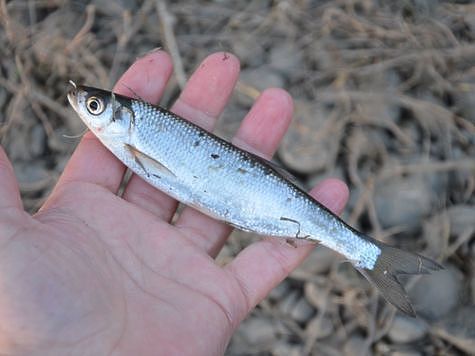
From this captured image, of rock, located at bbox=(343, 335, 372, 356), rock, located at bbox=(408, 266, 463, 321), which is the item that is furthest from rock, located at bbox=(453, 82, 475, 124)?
rock, located at bbox=(343, 335, 372, 356)

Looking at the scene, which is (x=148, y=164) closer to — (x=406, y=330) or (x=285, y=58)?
(x=285, y=58)

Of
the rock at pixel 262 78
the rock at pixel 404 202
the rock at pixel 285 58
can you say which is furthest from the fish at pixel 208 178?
the rock at pixel 285 58

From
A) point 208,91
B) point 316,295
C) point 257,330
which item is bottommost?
point 257,330

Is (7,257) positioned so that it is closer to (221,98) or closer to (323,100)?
(221,98)

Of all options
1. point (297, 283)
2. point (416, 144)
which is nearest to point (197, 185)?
point (297, 283)

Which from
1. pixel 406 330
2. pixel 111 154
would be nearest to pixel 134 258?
pixel 111 154

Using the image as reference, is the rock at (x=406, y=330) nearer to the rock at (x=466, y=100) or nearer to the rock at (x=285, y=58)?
the rock at (x=466, y=100)
